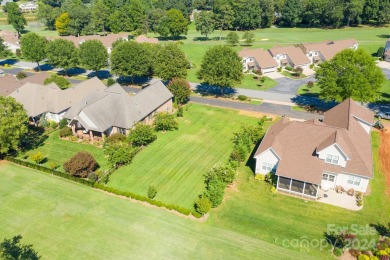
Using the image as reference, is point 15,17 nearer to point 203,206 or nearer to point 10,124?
point 10,124

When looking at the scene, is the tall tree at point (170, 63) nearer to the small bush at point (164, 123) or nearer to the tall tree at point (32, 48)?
the small bush at point (164, 123)

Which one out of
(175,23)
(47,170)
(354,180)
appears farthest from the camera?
(175,23)

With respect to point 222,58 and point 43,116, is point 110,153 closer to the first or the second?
point 43,116

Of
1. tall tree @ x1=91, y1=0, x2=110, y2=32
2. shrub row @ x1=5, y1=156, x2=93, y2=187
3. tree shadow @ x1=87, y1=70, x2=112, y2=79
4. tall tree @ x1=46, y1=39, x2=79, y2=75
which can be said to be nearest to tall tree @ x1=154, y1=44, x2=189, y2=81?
tree shadow @ x1=87, y1=70, x2=112, y2=79

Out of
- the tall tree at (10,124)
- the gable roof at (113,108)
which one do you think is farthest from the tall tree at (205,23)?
the tall tree at (10,124)

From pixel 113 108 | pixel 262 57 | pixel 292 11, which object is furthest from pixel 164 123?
pixel 292 11

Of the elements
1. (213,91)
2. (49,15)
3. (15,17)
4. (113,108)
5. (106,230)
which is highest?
(49,15)
